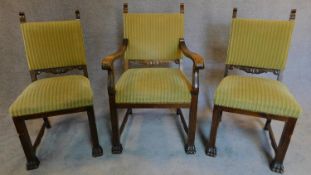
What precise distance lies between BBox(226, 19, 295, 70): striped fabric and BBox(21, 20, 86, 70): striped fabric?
4.12 feet

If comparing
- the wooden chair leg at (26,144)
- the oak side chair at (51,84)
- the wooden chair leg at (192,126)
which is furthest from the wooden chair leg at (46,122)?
the wooden chair leg at (192,126)

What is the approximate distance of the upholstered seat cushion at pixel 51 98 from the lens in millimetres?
1490

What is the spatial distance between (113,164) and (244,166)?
0.95 metres

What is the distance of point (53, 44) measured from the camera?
1.83m

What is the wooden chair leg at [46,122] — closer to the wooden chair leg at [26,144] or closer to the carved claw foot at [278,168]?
the wooden chair leg at [26,144]

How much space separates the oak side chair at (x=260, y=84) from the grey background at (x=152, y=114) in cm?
17

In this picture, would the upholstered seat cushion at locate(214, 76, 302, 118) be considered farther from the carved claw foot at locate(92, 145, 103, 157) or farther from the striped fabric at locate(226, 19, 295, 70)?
the carved claw foot at locate(92, 145, 103, 157)

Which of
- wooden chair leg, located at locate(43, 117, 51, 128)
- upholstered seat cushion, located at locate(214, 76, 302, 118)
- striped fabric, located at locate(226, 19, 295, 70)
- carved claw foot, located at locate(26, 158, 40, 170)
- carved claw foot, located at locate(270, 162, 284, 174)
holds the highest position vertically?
striped fabric, located at locate(226, 19, 295, 70)

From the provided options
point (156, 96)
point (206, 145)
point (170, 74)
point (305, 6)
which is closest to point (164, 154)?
point (206, 145)

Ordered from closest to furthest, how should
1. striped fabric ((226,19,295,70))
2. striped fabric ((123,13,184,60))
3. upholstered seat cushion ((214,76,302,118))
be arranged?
upholstered seat cushion ((214,76,302,118))
striped fabric ((226,19,295,70))
striped fabric ((123,13,184,60))

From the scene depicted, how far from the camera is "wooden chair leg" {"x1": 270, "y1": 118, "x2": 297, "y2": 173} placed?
4.85 ft

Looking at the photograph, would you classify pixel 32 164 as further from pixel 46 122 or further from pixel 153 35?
pixel 153 35

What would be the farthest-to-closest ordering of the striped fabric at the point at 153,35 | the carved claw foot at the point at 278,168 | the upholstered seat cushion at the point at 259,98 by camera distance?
the striped fabric at the point at 153,35 < the carved claw foot at the point at 278,168 < the upholstered seat cushion at the point at 259,98

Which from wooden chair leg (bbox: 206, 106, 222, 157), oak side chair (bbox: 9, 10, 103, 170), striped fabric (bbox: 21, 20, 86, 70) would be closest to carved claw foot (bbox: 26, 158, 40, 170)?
oak side chair (bbox: 9, 10, 103, 170)
